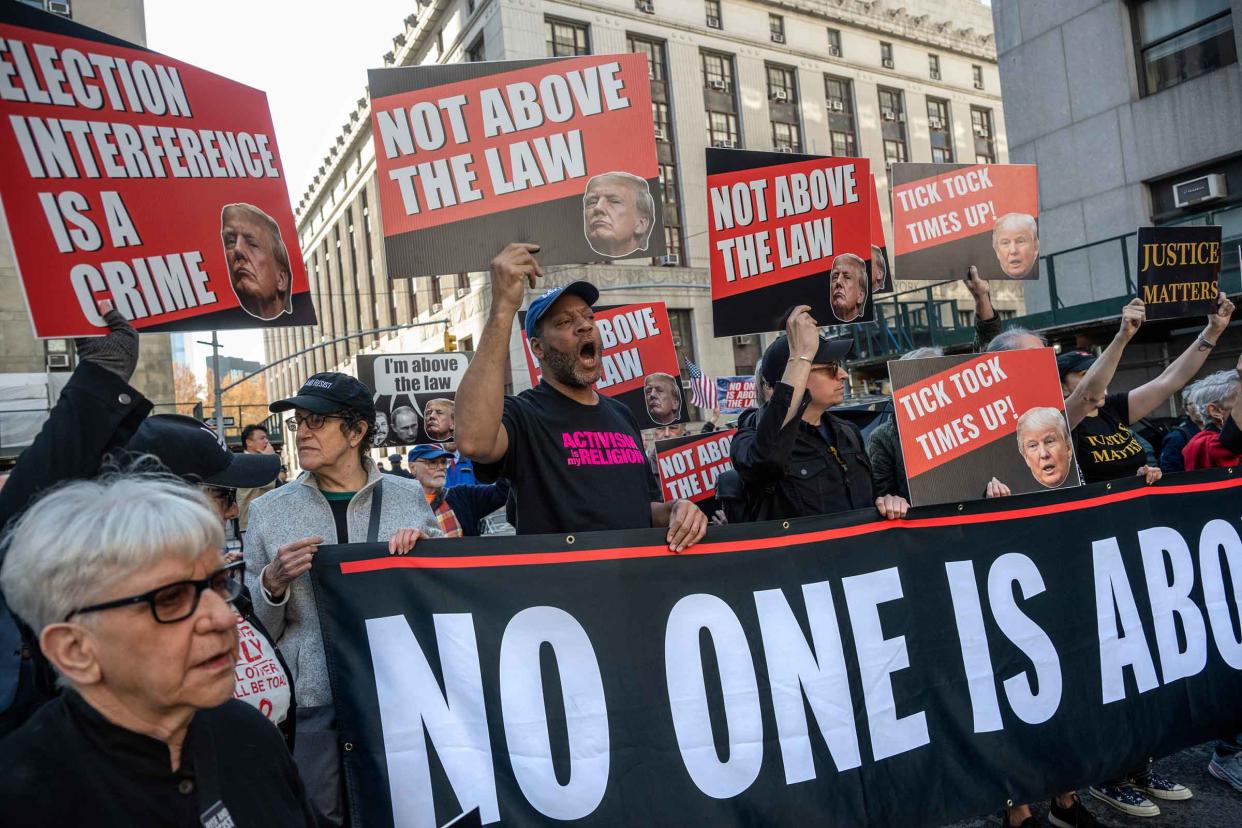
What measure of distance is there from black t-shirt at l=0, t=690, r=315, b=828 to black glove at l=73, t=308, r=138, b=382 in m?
1.01

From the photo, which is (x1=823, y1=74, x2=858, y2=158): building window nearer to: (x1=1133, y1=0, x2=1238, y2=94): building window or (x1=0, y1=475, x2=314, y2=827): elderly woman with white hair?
(x1=1133, y1=0, x2=1238, y2=94): building window

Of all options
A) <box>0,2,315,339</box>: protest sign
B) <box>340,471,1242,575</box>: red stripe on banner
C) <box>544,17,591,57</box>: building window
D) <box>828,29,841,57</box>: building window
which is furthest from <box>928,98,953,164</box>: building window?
<box>0,2,315,339</box>: protest sign

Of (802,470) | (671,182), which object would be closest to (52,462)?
(802,470)

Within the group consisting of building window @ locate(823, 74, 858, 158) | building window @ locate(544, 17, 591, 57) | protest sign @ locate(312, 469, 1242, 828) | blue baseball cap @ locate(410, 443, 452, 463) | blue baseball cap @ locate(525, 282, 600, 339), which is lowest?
protest sign @ locate(312, 469, 1242, 828)

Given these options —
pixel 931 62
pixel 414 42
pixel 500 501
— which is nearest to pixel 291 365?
pixel 414 42

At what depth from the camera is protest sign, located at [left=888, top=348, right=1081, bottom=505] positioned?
11.5 feet

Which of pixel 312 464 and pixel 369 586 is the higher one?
pixel 312 464

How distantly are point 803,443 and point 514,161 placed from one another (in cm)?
165

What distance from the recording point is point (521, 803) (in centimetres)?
257

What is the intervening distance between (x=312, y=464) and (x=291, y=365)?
3398 inches

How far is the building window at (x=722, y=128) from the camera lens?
127ft

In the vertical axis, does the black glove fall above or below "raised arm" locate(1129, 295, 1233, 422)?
above

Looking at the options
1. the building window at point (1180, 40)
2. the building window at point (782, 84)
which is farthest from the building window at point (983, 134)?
the building window at point (1180, 40)

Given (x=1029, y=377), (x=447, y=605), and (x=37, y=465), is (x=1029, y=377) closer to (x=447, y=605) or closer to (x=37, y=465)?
(x=447, y=605)
